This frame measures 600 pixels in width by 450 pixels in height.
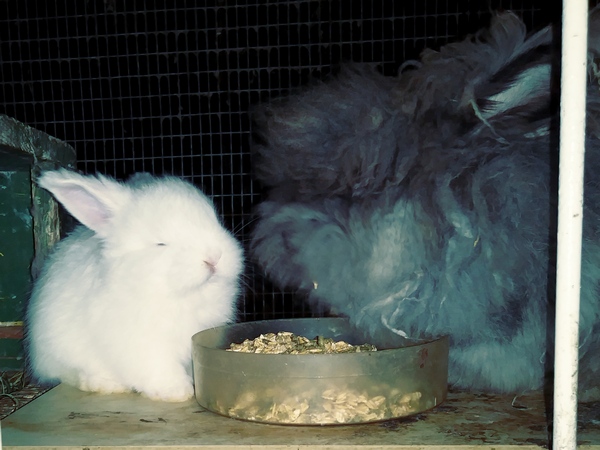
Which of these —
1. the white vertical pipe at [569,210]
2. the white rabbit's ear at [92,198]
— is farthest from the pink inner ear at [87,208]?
the white vertical pipe at [569,210]

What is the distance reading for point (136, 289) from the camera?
55.2 inches

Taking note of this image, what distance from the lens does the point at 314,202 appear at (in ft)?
4.49

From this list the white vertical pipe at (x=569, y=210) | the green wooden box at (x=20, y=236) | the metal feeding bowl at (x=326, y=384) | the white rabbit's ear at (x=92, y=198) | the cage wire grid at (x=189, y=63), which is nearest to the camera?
the white vertical pipe at (x=569, y=210)

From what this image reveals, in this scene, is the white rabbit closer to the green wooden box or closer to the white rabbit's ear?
the white rabbit's ear

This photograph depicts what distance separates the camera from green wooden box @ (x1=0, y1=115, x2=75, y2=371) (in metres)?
1.80

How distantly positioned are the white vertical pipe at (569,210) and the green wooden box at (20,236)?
4.67ft

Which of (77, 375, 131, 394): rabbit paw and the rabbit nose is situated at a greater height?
the rabbit nose

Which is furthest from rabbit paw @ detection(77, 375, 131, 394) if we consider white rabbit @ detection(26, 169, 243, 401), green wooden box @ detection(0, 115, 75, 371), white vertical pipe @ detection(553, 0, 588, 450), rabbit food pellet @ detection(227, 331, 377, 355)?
white vertical pipe @ detection(553, 0, 588, 450)

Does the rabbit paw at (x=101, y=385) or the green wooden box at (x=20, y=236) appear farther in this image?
the green wooden box at (x=20, y=236)

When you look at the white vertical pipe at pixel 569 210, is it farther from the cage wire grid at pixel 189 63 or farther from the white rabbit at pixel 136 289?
the cage wire grid at pixel 189 63

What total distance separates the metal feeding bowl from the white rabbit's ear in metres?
0.46

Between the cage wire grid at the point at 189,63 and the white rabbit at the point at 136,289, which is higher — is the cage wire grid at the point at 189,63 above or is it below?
above

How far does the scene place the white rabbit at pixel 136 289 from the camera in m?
1.40

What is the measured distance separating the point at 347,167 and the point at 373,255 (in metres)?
0.19
